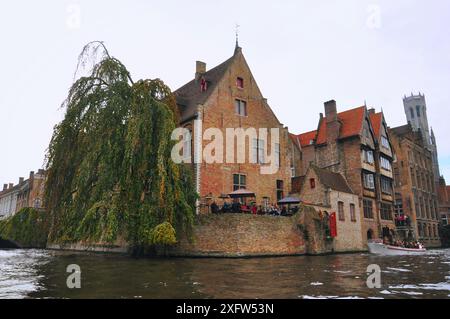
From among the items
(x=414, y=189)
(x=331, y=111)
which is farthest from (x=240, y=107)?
(x=414, y=189)

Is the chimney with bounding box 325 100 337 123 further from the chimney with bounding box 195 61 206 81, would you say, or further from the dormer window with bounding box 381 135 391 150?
the chimney with bounding box 195 61 206 81

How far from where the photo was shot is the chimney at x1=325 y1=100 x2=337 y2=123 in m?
35.1

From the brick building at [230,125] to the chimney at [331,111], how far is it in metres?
7.82

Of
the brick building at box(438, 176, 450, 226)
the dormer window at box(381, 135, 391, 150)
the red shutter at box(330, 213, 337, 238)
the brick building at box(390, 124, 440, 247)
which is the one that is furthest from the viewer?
the brick building at box(438, 176, 450, 226)

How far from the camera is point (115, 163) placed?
1706 centimetres

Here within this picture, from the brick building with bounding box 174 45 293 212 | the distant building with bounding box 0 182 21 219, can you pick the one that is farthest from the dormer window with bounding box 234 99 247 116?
the distant building with bounding box 0 182 21 219

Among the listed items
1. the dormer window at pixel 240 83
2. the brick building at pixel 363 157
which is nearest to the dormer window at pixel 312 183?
the brick building at pixel 363 157

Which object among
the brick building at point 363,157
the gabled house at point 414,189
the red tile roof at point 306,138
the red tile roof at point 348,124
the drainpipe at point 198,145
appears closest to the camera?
the drainpipe at point 198,145

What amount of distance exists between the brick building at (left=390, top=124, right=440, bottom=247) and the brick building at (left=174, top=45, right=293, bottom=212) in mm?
19865

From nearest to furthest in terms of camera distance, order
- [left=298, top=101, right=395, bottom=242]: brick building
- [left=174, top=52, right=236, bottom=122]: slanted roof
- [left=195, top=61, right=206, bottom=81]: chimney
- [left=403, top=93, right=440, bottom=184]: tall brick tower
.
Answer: [left=174, top=52, right=236, bottom=122]: slanted roof < [left=195, top=61, right=206, bottom=81]: chimney < [left=298, top=101, right=395, bottom=242]: brick building < [left=403, top=93, right=440, bottom=184]: tall brick tower

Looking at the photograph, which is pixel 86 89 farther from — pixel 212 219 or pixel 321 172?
pixel 321 172

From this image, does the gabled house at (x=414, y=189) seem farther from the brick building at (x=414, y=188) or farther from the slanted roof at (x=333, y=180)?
the slanted roof at (x=333, y=180)

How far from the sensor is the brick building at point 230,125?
952 inches

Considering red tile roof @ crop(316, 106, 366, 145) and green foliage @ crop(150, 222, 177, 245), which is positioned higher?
red tile roof @ crop(316, 106, 366, 145)
